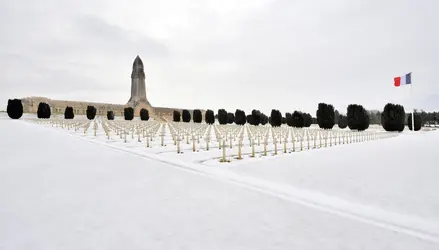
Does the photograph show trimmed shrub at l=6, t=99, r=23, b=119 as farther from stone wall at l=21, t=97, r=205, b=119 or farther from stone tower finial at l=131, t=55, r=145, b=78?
stone tower finial at l=131, t=55, r=145, b=78

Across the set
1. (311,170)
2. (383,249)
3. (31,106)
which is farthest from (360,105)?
(31,106)

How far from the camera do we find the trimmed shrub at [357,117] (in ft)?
134

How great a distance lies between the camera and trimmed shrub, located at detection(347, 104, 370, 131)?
40750mm

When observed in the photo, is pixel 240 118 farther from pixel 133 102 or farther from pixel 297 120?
pixel 133 102

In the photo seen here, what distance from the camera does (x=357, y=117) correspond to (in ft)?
134

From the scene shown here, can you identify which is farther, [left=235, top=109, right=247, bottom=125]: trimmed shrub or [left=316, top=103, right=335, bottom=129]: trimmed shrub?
[left=235, top=109, right=247, bottom=125]: trimmed shrub

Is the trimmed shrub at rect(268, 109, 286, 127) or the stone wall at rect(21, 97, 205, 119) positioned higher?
Answer: the stone wall at rect(21, 97, 205, 119)

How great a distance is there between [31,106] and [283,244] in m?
107

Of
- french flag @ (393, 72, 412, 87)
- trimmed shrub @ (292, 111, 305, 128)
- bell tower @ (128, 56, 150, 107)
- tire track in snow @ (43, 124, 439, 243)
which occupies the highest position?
bell tower @ (128, 56, 150, 107)

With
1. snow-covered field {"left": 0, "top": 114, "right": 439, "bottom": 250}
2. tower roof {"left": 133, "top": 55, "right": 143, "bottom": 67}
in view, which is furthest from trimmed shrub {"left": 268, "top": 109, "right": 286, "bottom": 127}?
tower roof {"left": 133, "top": 55, "right": 143, "bottom": 67}

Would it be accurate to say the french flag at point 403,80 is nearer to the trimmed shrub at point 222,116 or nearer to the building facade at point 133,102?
the trimmed shrub at point 222,116

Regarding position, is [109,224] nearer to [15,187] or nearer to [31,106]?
[15,187]

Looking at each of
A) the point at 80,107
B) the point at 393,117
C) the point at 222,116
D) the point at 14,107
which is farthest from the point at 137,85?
the point at 393,117

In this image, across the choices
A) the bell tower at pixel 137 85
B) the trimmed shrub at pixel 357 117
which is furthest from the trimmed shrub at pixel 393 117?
the bell tower at pixel 137 85
